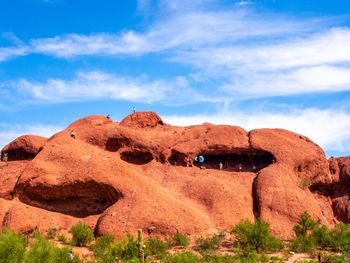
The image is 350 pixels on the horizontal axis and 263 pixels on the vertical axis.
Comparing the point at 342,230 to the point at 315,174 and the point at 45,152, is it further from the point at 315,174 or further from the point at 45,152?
the point at 45,152

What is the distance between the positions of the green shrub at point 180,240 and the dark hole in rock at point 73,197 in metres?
4.52

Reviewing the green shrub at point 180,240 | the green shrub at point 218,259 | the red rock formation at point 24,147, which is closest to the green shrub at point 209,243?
the green shrub at point 180,240

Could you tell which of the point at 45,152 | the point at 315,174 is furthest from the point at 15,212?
the point at 315,174

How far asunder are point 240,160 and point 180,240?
A: 1035 cm

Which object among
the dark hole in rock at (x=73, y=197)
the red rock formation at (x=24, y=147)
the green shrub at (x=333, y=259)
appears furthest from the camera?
the red rock formation at (x=24, y=147)

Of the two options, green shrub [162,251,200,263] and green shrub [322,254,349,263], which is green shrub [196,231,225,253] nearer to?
green shrub [162,251,200,263]

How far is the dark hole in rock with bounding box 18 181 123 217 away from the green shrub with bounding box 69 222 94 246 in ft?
8.94

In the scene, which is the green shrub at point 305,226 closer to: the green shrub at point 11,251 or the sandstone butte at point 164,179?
the sandstone butte at point 164,179

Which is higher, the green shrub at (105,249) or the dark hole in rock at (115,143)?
the dark hole in rock at (115,143)

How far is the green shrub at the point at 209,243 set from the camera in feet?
72.6

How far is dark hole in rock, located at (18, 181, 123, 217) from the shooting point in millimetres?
26328

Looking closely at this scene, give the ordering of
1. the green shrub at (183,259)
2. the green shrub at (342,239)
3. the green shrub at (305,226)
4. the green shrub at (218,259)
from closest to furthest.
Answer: the green shrub at (183,259)
the green shrub at (218,259)
the green shrub at (342,239)
the green shrub at (305,226)

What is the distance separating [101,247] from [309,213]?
11831mm

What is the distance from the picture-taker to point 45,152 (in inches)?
1094
